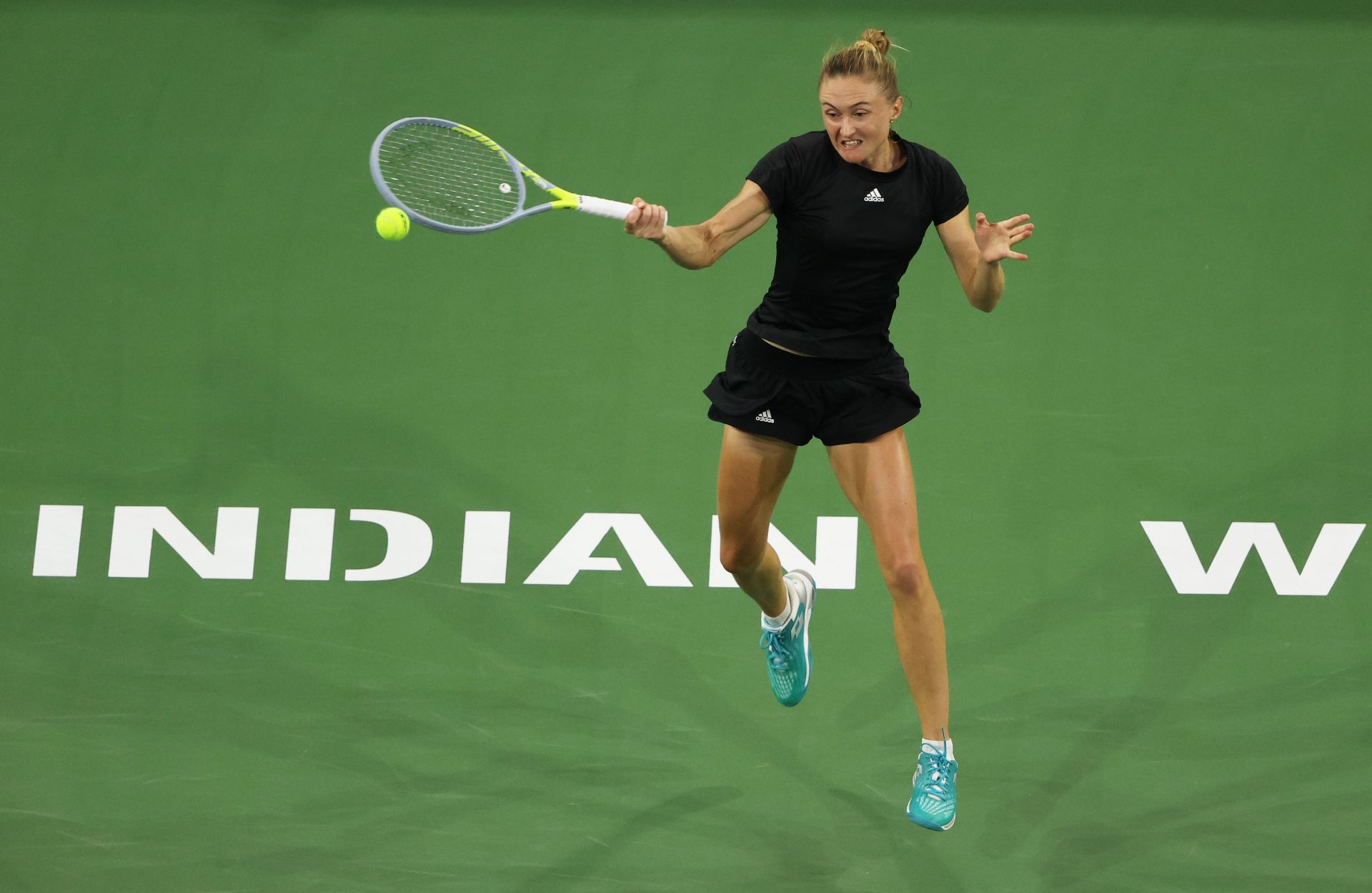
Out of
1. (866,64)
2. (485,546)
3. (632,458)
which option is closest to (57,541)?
A: (485,546)

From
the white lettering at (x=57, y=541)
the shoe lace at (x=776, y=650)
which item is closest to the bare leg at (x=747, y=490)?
the shoe lace at (x=776, y=650)

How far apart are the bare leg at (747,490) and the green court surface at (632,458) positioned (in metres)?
1.07

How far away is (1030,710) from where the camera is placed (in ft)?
16.6

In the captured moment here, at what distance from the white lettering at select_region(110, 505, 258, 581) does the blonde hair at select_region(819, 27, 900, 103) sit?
2818mm

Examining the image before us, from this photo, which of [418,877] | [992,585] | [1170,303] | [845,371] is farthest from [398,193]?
[1170,303]

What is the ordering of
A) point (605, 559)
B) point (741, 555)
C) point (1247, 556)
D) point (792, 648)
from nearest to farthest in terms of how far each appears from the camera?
point (741, 555)
point (792, 648)
point (1247, 556)
point (605, 559)

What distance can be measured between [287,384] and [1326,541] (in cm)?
361

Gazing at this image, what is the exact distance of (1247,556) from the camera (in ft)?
17.4

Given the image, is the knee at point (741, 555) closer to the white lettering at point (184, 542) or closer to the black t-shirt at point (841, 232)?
the black t-shirt at point (841, 232)

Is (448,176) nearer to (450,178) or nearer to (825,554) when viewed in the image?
(450,178)

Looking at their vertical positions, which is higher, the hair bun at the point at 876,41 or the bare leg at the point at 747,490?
the hair bun at the point at 876,41

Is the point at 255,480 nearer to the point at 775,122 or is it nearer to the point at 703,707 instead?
the point at 703,707

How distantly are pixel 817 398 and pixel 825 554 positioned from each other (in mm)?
1608

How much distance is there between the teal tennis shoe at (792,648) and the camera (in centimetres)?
459
